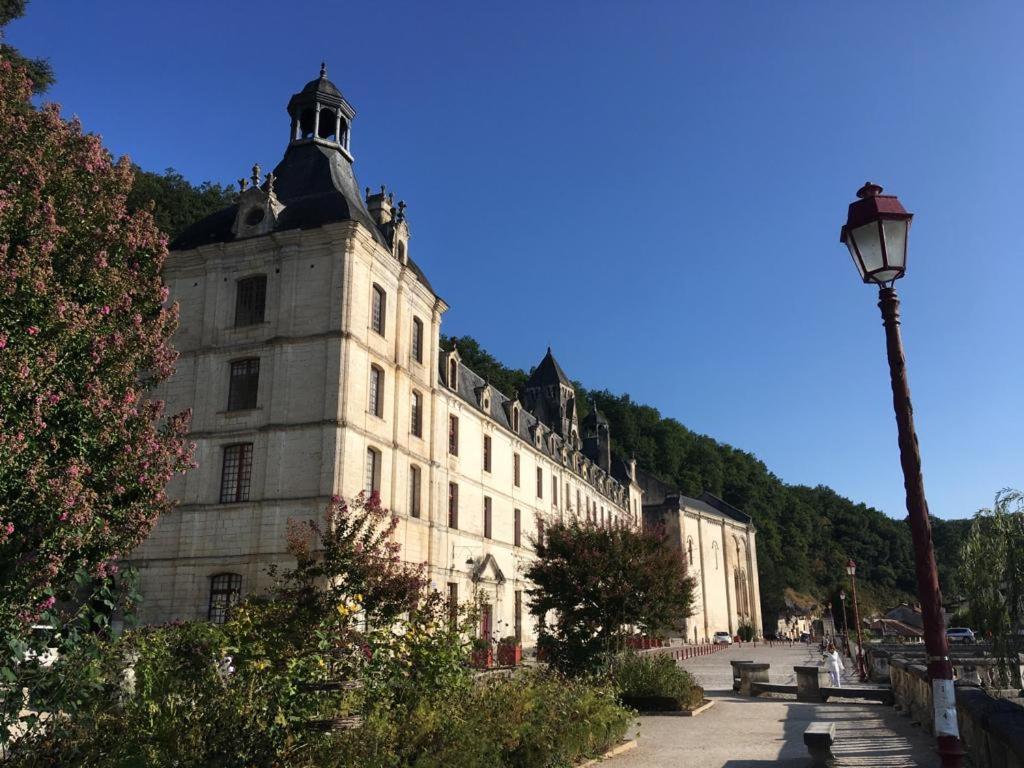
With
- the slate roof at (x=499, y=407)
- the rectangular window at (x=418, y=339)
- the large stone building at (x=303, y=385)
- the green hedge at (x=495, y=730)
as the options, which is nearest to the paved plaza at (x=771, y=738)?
the green hedge at (x=495, y=730)

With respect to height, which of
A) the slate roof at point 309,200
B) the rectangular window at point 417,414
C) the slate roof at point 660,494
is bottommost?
the rectangular window at point 417,414

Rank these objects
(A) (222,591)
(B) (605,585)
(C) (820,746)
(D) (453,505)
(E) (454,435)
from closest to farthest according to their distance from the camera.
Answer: (C) (820,746) → (B) (605,585) → (A) (222,591) → (D) (453,505) → (E) (454,435)

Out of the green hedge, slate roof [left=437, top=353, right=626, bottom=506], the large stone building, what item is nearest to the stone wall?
the green hedge

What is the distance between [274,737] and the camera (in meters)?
6.66

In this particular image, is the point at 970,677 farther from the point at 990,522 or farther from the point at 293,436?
the point at 293,436

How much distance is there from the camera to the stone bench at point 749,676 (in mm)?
20844

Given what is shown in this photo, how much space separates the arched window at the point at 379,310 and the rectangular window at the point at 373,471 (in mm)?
4308

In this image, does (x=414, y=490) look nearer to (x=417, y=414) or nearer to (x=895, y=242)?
(x=417, y=414)

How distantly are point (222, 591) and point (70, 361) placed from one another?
1815cm

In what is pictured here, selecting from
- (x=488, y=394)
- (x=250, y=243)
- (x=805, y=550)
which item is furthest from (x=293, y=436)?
(x=805, y=550)

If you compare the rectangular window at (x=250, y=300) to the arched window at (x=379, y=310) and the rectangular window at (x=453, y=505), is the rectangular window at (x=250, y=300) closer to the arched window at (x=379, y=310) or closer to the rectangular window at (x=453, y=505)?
the arched window at (x=379, y=310)

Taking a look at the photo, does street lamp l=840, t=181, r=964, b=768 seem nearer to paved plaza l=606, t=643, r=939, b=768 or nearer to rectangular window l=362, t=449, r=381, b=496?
paved plaza l=606, t=643, r=939, b=768

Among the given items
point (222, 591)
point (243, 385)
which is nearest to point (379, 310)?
point (243, 385)

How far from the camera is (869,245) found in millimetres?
5574
